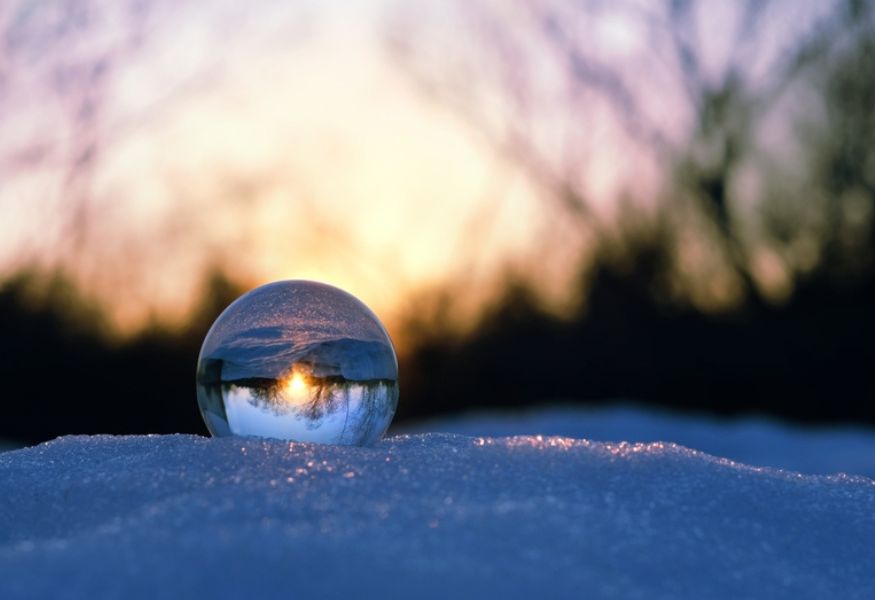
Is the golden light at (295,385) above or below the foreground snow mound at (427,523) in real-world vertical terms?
above

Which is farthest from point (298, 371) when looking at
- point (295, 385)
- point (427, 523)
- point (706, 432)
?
point (706, 432)

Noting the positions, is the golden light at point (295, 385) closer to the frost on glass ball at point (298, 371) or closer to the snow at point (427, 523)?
the frost on glass ball at point (298, 371)

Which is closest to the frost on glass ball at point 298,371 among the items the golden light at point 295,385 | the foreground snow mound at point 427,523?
the golden light at point 295,385

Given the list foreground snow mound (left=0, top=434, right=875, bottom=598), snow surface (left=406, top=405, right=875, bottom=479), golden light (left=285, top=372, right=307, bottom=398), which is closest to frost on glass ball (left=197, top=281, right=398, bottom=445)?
golden light (left=285, top=372, right=307, bottom=398)

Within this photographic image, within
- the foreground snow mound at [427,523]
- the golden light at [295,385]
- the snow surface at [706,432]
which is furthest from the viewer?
the snow surface at [706,432]

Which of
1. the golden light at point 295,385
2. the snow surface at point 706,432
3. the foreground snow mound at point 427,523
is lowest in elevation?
the snow surface at point 706,432

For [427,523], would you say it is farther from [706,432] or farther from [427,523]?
[706,432]

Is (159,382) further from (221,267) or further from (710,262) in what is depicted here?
(710,262)
